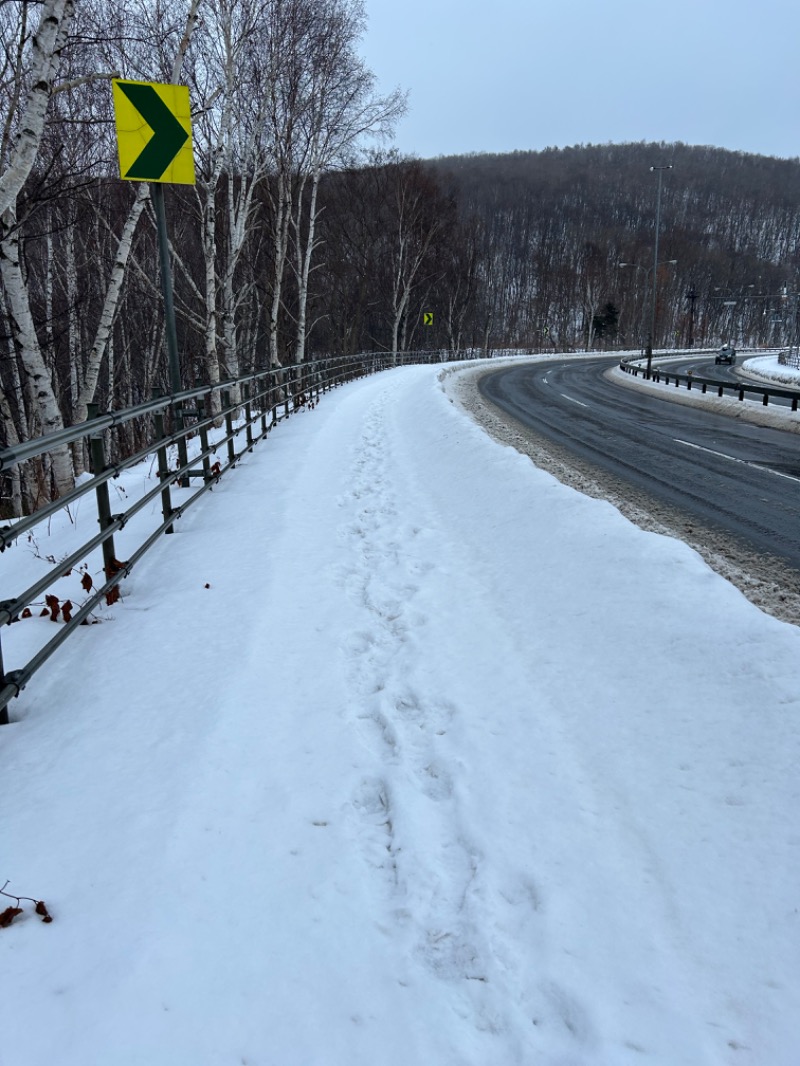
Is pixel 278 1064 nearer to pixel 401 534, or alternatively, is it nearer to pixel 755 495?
pixel 401 534

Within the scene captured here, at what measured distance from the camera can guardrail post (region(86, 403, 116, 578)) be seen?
4.19 metres

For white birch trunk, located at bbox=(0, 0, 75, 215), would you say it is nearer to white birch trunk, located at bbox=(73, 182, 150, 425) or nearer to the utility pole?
white birch trunk, located at bbox=(73, 182, 150, 425)

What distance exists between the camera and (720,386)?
74.7 ft

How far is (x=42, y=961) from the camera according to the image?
2.05m

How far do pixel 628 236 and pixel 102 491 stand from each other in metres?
137

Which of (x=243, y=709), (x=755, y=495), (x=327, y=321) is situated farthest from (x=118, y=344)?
(x=243, y=709)

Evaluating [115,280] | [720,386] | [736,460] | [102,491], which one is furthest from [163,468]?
[720,386]

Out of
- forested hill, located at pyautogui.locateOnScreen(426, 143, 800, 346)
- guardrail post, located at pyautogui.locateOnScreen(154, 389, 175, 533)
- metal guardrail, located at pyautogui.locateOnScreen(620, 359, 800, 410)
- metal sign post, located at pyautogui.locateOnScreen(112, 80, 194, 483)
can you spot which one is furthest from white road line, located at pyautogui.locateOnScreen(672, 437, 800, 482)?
forested hill, located at pyautogui.locateOnScreen(426, 143, 800, 346)

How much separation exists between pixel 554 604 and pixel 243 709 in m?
2.44

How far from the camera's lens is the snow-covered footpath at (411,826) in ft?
6.49

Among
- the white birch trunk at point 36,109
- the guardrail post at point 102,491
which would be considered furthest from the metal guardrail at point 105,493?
the white birch trunk at point 36,109

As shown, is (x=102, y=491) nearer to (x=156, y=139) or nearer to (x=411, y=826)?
(x=411, y=826)

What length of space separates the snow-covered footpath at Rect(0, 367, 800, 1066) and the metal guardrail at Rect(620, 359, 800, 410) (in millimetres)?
17012

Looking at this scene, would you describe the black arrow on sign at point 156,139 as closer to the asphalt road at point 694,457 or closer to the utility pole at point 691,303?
the asphalt road at point 694,457
